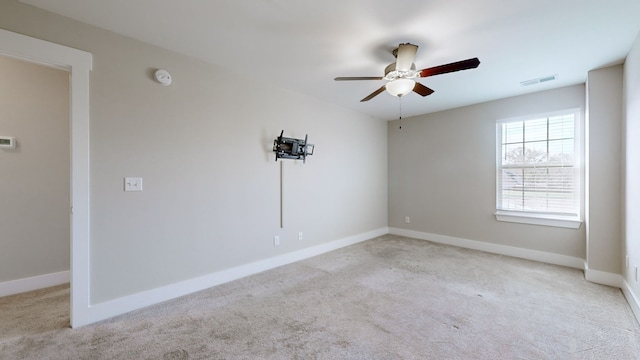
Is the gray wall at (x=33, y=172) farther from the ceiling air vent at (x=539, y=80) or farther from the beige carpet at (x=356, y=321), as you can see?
the ceiling air vent at (x=539, y=80)

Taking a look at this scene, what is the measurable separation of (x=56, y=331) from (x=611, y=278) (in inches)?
219

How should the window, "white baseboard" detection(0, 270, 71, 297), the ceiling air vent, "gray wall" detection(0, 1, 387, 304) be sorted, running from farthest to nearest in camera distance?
the window → the ceiling air vent → "white baseboard" detection(0, 270, 71, 297) → "gray wall" detection(0, 1, 387, 304)

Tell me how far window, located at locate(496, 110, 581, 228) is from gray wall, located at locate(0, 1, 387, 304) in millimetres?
3065

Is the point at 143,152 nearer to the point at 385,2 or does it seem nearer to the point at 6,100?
the point at 6,100

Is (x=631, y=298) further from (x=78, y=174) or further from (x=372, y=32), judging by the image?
(x=78, y=174)

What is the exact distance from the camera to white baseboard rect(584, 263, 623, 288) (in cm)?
289

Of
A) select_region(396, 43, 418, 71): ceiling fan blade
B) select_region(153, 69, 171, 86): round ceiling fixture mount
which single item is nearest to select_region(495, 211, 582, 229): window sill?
select_region(396, 43, 418, 71): ceiling fan blade

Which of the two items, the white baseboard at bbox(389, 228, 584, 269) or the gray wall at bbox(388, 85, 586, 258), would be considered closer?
the white baseboard at bbox(389, 228, 584, 269)

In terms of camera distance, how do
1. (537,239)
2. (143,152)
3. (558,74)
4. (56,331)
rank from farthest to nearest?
(537,239)
(558,74)
(143,152)
(56,331)

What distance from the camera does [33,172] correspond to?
2.82 meters

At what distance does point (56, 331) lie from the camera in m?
2.06

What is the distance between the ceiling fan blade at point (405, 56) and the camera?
2434mm

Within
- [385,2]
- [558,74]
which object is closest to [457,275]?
[558,74]

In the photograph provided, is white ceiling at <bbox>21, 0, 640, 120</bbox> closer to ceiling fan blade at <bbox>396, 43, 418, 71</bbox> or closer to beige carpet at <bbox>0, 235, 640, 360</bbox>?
ceiling fan blade at <bbox>396, 43, 418, 71</bbox>
